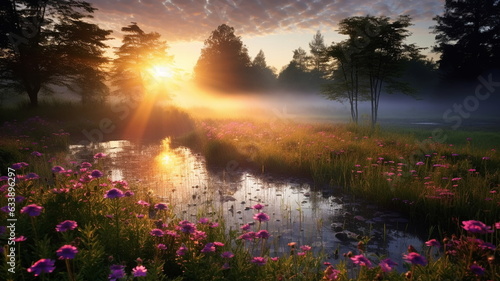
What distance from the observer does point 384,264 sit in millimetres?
2096

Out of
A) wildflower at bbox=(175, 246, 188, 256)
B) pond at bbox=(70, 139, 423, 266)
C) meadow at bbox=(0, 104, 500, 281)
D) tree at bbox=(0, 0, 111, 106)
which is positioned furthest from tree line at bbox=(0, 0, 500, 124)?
wildflower at bbox=(175, 246, 188, 256)

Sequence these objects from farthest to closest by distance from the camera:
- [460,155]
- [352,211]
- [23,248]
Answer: [460,155], [352,211], [23,248]

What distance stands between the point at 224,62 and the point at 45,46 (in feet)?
98.4

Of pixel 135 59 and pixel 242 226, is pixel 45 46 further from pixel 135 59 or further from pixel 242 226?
pixel 242 226

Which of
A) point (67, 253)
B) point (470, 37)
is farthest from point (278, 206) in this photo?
point (470, 37)

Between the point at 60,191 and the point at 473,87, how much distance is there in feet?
153

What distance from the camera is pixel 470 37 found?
34594 millimetres

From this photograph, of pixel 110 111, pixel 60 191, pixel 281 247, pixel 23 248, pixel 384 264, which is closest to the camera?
pixel 384 264

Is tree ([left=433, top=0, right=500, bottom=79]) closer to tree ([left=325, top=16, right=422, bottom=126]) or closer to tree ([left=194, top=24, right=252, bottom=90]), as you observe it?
tree ([left=325, top=16, right=422, bottom=126])

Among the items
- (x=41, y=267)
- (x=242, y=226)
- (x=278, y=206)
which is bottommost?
(x=278, y=206)

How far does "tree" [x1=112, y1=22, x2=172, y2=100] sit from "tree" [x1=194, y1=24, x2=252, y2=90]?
685 inches

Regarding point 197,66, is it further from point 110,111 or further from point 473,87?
point 473,87

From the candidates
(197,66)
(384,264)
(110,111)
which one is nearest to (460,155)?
(384,264)

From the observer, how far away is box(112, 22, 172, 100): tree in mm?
28938
